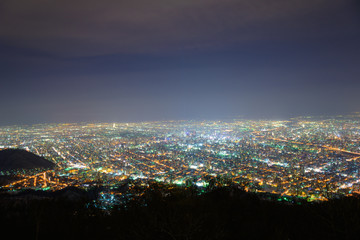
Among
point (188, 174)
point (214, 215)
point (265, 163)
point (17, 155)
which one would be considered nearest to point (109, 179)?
point (188, 174)

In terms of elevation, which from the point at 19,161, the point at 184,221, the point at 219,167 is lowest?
the point at 219,167

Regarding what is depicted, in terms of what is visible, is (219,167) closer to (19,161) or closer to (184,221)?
(184,221)

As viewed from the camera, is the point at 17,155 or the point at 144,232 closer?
the point at 144,232

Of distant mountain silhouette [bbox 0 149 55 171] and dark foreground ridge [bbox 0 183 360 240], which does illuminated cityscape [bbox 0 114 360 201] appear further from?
dark foreground ridge [bbox 0 183 360 240]

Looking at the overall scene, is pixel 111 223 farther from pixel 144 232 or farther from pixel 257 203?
pixel 257 203

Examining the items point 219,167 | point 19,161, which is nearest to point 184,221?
point 219,167

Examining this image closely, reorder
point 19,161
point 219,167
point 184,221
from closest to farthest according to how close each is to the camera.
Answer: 1. point 184,221
2. point 19,161
3. point 219,167
